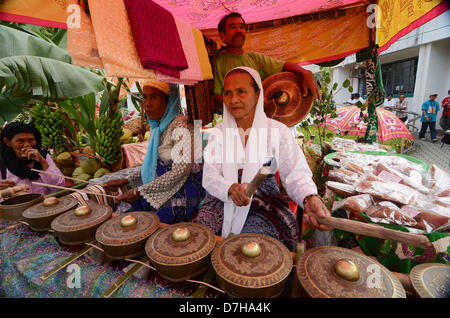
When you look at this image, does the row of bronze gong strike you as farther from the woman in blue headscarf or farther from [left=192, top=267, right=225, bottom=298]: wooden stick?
the woman in blue headscarf

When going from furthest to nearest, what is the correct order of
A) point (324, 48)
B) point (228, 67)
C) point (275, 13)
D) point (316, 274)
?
point (324, 48) < point (275, 13) < point (228, 67) < point (316, 274)

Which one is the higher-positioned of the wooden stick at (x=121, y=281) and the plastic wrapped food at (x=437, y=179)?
the plastic wrapped food at (x=437, y=179)

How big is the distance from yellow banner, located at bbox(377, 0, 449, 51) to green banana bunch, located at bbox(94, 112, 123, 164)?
4.53 meters

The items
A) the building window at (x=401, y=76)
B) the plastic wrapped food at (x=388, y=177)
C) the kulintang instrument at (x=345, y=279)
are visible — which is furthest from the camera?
the building window at (x=401, y=76)

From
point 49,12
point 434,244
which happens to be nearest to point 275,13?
point 49,12

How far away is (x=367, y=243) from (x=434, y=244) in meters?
0.30

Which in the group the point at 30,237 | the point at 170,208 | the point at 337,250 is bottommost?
the point at 170,208

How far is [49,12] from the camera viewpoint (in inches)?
59.8

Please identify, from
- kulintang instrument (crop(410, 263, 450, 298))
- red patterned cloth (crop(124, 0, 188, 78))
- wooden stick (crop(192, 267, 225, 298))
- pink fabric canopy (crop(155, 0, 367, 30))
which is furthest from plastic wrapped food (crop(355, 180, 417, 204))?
pink fabric canopy (crop(155, 0, 367, 30))

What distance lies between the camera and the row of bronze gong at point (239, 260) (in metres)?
0.79

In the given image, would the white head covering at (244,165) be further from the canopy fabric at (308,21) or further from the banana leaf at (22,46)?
the banana leaf at (22,46)

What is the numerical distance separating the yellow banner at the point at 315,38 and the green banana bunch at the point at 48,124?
3339 mm

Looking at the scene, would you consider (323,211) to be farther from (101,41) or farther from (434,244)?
(101,41)

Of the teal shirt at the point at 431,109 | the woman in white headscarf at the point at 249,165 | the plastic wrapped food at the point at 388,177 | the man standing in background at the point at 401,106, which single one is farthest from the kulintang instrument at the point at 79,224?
the man standing in background at the point at 401,106
